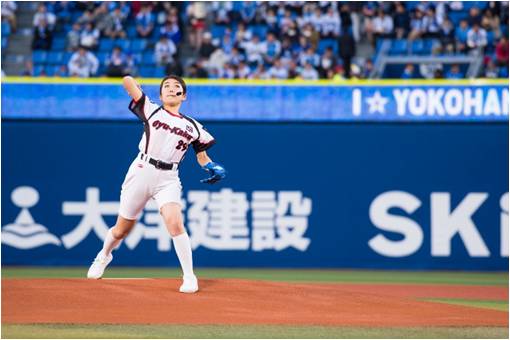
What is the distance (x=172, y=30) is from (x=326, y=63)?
265 cm

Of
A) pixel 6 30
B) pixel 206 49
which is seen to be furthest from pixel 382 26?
pixel 6 30

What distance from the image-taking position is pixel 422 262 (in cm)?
1498

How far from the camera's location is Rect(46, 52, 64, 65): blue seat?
17578mm

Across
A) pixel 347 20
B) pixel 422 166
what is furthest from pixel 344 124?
pixel 347 20

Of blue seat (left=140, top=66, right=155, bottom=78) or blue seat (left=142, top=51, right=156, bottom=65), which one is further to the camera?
blue seat (left=142, top=51, right=156, bottom=65)

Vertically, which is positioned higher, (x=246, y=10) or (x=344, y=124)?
(x=246, y=10)

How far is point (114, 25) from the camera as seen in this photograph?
18.2 meters

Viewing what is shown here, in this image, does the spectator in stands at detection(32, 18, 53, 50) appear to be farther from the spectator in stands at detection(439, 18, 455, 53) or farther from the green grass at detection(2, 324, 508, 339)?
the green grass at detection(2, 324, 508, 339)

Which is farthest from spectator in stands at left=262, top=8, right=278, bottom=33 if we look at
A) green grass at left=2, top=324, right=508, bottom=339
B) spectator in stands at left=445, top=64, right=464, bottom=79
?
green grass at left=2, top=324, right=508, bottom=339

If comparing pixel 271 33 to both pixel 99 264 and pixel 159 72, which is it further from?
pixel 99 264

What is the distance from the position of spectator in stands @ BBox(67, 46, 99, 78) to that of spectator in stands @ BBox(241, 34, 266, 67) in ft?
7.71

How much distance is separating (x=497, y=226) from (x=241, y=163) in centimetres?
356

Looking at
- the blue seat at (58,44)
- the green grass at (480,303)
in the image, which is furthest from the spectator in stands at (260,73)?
the green grass at (480,303)

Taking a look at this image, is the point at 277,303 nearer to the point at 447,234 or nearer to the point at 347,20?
the point at 447,234
